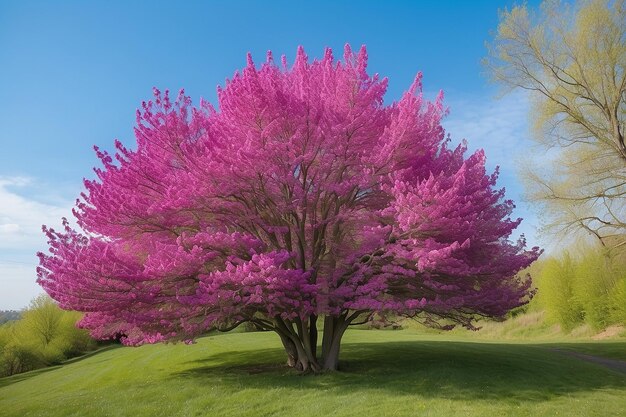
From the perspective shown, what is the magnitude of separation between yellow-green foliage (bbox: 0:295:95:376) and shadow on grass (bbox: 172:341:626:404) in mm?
29253

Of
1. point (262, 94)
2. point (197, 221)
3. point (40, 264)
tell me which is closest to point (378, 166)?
point (262, 94)

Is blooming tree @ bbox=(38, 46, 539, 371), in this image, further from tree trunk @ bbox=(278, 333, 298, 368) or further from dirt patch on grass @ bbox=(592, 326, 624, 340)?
dirt patch on grass @ bbox=(592, 326, 624, 340)

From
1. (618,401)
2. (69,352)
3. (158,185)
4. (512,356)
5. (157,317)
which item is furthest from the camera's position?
(69,352)

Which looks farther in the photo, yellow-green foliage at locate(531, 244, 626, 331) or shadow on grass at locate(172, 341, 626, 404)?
yellow-green foliage at locate(531, 244, 626, 331)

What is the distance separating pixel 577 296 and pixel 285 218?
36.4 metres

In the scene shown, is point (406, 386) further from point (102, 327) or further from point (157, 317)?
point (102, 327)

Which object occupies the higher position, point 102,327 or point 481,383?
point 102,327

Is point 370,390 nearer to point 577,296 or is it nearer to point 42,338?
point 577,296

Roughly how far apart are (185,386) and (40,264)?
6267mm

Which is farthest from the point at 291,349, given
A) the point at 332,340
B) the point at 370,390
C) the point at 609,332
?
the point at 609,332

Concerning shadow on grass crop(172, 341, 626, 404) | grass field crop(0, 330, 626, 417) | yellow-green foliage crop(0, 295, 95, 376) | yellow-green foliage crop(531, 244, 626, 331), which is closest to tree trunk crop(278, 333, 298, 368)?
shadow on grass crop(172, 341, 626, 404)

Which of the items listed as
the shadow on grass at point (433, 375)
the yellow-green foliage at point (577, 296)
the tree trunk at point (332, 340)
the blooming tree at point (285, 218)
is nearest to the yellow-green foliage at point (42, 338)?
the shadow on grass at point (433, 375)

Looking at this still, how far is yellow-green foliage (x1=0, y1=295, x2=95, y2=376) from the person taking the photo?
40312 mm

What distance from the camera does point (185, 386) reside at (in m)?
14.9
